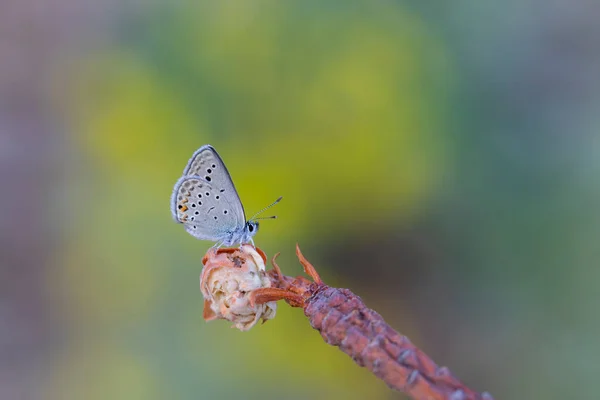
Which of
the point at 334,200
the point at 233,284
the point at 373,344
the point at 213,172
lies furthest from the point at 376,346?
the point at 334,200

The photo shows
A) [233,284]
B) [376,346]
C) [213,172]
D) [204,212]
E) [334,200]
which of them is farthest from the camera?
[334,200]

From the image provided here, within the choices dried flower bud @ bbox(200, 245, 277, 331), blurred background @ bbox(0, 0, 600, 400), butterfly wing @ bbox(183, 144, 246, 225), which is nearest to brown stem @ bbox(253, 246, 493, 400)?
dried flower bud @ bbox(200, 245, 277, 331)

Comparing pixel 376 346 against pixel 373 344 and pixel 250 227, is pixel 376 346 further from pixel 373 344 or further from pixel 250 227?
pixel 250 227

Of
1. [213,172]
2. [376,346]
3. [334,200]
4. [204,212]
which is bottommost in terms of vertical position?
[376,346]

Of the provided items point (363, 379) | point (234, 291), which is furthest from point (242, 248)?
point (363, 379)

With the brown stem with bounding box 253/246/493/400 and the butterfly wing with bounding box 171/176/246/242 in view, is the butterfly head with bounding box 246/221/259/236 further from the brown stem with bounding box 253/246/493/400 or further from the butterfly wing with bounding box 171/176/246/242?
the brown stem with bounding box 253/246/493/400

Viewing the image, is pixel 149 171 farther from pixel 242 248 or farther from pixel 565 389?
pixel 565 389
